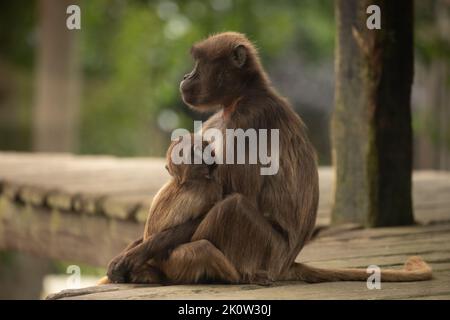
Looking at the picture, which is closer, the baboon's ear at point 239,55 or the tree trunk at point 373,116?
the baboon's ear at point 239,55

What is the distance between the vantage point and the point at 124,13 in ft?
55.4

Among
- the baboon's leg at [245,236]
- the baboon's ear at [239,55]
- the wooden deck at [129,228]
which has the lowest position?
the wooden deck at [129,228]

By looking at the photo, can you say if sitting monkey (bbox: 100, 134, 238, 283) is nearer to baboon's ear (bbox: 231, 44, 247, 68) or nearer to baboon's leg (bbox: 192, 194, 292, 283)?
baboon's leg (bbox: 192, 194, 292, 283)

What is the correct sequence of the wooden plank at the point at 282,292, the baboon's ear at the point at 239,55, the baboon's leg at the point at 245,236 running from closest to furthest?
1. the wooden plank at the point at 282,292
2. the baboon's leg at the point at 245,236
3. the baboon's ear at the point at 239,55

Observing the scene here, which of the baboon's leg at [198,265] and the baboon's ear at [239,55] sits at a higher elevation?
the baboon's ear at [239,55]

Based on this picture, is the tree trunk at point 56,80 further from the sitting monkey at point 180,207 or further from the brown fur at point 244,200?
the sitting monkey at point 180,207

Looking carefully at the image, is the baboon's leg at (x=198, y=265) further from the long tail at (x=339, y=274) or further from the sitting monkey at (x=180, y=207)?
the long tail at (x=339, y=274)

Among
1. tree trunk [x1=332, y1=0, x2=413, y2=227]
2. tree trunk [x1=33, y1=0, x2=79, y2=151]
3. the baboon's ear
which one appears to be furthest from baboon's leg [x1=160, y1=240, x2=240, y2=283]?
tree trunk [x1=33, y1=0, x2=79, y2=151]

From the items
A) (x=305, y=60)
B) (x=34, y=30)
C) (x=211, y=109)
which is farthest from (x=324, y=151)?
(x=211, y=109)

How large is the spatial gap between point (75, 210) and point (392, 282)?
3964 millimetres

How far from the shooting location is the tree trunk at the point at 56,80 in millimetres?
13711

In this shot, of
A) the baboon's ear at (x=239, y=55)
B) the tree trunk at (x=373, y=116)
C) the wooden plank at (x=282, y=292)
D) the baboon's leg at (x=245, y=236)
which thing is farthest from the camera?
the tree trunk at (x=373, y=116)

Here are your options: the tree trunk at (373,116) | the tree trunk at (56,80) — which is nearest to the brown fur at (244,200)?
the tree trunk at (373,116)
